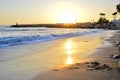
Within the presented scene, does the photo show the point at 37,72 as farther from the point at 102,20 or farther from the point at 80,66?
the point at 102,20

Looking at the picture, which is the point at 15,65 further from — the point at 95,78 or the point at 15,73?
the point at 95,78

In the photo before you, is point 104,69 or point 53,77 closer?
point 53,77

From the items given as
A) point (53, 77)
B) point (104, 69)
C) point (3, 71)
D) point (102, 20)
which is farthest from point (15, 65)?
point (102, 20)

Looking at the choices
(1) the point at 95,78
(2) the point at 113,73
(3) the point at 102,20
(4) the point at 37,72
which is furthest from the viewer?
(3) the point at 102,20

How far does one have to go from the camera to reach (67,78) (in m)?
9.12

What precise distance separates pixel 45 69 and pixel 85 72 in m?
1.76

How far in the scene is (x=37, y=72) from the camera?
33.9 feet

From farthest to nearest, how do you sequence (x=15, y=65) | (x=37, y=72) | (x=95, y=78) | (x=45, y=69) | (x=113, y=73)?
(x=15, y=65), (x=45, y=69), (x=37, y=72), (x=113, y=73), (x=95, y=78)

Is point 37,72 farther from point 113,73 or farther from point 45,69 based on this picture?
point 113,73

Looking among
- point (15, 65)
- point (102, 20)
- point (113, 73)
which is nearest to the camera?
point (113, 73)

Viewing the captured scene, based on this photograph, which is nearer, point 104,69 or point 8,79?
point 8,79

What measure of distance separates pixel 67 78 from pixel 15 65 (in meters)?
3.54

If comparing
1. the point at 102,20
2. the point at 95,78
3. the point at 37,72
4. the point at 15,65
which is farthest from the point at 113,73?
the point at 102,20

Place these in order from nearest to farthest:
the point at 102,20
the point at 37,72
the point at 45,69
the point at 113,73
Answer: the point at 113,73 < the point at 37,72 < the point at 45,69 < the point at 102,20
